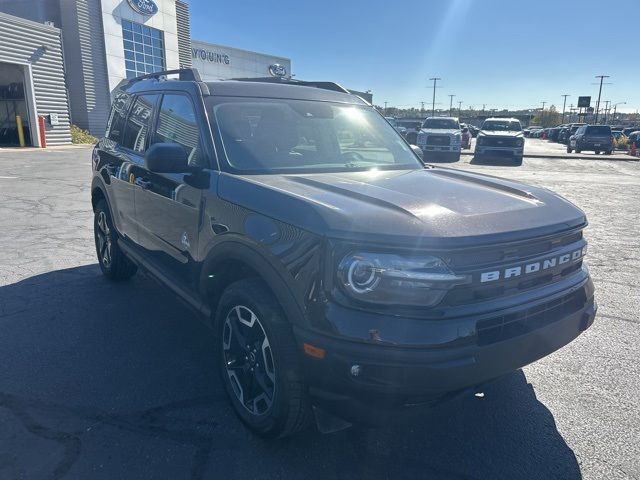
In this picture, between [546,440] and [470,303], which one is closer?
[470,303]

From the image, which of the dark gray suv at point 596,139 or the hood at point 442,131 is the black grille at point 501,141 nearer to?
the hood at point 442,131

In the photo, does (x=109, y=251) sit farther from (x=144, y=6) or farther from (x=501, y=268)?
(x=144, y=6)

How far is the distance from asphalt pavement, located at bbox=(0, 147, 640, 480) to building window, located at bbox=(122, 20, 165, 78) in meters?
30.3

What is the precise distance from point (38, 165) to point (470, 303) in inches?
705

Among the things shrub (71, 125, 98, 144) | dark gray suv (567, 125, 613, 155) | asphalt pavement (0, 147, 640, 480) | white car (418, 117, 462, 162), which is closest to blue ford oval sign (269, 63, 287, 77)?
shrub (71, 125, 98, 144)

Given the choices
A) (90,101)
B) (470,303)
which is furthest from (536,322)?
(90,101)

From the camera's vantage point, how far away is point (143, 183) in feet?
13.2

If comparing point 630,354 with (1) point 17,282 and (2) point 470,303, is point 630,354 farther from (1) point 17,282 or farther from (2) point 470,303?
(1) point 17,282

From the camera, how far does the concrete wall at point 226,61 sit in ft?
139

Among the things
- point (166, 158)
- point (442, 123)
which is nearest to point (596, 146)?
point (442, 123)

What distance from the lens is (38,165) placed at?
54.9 feet

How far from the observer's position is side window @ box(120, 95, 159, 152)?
421 centimetres

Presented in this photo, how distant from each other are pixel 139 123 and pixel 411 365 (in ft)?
11.2

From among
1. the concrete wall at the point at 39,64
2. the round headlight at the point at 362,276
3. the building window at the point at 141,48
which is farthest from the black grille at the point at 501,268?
the building window at the point at 141,48
